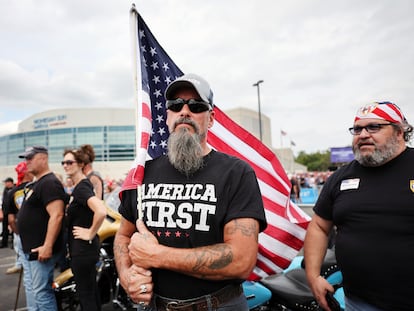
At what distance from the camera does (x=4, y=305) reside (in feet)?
15.6

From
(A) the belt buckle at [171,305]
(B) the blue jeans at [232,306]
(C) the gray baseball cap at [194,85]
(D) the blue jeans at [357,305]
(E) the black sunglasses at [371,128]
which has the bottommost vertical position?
(D) the blue jeans at [357,305]

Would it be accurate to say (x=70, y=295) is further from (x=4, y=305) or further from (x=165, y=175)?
(x=165, y=175)

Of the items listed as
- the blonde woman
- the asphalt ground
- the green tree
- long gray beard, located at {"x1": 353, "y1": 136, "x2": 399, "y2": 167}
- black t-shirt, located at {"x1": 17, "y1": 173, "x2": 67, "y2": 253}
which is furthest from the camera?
the green tree

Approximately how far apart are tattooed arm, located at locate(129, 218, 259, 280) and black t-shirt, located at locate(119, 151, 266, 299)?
60 mm

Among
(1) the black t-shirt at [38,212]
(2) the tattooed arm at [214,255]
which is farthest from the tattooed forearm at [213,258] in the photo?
(1) the black t-shirt at [38,212]

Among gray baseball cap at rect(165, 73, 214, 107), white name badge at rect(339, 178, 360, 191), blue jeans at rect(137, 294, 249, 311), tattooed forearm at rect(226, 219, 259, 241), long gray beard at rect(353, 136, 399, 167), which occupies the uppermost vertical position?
gray baseball cap at rect(165, 73, 214, 107)

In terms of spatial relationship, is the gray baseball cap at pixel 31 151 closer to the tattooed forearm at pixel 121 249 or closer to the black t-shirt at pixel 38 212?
the black t-shirt at pixel 38 212

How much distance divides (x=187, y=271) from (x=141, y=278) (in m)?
0.23

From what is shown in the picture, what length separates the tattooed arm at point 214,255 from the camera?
1.44 m

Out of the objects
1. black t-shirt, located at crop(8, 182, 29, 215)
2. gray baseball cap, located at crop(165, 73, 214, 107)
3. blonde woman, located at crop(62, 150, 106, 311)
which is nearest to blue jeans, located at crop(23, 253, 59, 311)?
blonde woman, located at crop(62, 150, 106, 311)

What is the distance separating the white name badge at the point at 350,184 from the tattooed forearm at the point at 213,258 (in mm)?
1008

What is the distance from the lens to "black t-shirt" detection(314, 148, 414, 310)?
1739mm

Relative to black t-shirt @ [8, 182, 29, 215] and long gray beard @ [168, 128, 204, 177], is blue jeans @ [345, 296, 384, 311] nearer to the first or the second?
long gray beard @ [168, 128, 204, 177]

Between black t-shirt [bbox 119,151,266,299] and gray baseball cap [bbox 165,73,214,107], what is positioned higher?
gray baseball cap [bbox 165,73,214,107]
